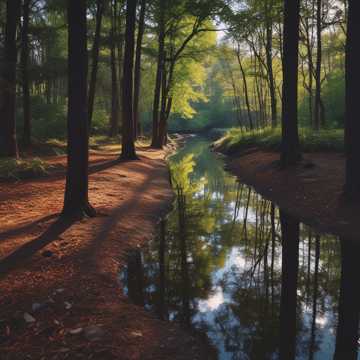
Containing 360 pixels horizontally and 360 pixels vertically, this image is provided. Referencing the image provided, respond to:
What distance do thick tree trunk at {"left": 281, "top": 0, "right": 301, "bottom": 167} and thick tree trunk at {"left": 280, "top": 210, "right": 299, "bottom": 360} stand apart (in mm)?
4776

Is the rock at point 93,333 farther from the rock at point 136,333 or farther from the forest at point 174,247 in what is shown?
the rock at point 136,333

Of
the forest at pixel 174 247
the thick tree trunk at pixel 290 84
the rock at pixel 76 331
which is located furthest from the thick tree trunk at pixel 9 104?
the rock at pixel 76 331

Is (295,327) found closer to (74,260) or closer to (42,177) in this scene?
(74,260)

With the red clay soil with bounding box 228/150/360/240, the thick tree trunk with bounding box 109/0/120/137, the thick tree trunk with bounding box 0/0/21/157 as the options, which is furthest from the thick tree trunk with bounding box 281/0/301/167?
the thick tree trunk with bounding box 109/0/120/137

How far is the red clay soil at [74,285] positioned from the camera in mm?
4016

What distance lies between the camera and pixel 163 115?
27766 millimetres

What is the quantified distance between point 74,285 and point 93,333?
1.38 metres

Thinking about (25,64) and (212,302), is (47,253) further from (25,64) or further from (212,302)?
(25,64)

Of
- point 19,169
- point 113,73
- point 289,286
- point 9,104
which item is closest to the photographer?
point 289,286

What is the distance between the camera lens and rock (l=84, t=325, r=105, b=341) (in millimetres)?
4105

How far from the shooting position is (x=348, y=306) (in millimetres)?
5297

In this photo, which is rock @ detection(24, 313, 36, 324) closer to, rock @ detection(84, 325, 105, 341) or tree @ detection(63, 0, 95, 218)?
rock @ detection(84, 325, 105, 341)

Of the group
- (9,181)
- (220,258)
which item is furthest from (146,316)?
(9,181)

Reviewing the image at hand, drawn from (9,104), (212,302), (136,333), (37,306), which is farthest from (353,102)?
(9,104)
